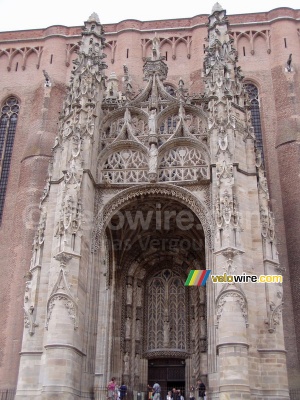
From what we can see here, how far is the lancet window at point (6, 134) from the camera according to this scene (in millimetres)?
30047

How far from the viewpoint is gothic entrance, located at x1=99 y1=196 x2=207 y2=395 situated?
22641 mm

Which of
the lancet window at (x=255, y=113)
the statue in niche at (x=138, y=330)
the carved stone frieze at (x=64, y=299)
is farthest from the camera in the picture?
the lancet window at (x=255, y=113)

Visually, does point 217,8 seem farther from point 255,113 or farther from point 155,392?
point 155,392

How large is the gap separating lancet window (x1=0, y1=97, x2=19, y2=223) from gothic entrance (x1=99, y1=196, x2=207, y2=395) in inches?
366

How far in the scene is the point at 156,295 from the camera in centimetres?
2480

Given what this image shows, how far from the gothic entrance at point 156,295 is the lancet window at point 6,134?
9308 millimetres

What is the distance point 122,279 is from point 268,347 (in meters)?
8.41

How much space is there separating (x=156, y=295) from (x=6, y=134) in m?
13.9

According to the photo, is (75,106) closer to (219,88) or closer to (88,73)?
(88,73)

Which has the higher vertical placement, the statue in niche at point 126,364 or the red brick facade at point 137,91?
the red brick facade at point 137,91

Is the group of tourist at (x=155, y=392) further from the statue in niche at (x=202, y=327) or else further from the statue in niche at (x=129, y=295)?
the statue in niche at (x=129, y=295)

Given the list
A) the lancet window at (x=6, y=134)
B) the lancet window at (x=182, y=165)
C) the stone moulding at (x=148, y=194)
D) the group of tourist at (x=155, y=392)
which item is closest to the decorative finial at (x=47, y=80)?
the lancet window at (x=6, y=134)

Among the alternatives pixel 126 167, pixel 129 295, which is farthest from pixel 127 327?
pixel 126 167

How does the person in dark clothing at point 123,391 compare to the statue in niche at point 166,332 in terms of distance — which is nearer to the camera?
the person in dark clothing at point 123,391
